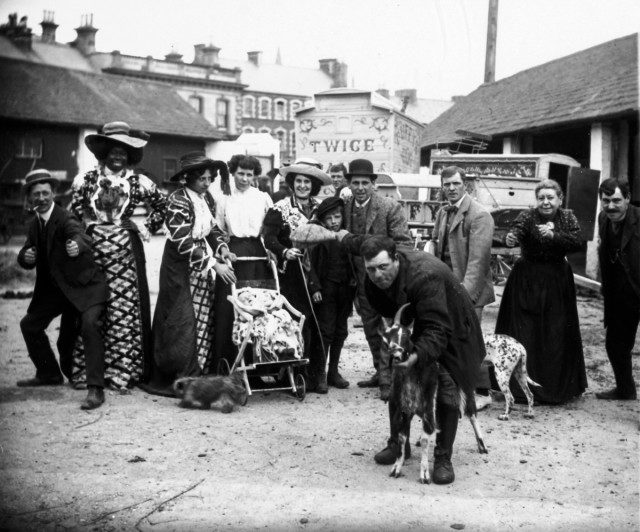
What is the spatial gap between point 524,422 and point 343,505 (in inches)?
89.9

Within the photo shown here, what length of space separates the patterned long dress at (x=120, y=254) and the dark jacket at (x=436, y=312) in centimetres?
270

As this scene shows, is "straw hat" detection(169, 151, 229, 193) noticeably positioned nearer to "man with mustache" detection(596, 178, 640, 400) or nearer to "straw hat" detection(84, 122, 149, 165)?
"straw hat" detection(84, 122, 149, 165)

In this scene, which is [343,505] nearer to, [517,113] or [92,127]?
[517,113]

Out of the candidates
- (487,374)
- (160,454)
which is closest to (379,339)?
(487,374)

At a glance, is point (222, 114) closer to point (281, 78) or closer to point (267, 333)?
point (281, 78)

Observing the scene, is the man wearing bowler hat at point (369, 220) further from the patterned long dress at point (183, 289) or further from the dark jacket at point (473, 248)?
the patterned long dress at point (183, 289)

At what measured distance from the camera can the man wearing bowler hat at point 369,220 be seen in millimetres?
6746

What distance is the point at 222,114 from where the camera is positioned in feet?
173

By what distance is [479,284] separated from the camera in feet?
20.4

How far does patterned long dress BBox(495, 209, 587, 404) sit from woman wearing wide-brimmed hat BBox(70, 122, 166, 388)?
10.4 ft

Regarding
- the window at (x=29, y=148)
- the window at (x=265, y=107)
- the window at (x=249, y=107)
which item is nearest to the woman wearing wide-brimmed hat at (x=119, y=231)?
the window at (x=29, y=148)

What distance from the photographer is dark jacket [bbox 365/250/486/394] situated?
4.42 meters

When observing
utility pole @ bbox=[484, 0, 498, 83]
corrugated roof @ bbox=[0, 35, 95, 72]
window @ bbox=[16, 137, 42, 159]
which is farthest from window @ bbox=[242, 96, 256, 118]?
utility pole @ bbox=[484, 0, 498, 83]

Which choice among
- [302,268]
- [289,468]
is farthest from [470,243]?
[289,468]
